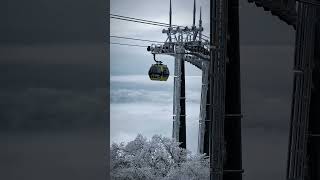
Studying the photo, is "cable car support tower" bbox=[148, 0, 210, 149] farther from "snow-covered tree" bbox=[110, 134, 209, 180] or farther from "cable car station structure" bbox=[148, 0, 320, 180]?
"cable car station structure" bbox=[148, 0, 320, 180]

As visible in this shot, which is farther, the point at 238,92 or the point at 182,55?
the point at 182,55

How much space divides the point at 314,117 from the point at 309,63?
45.5 inches

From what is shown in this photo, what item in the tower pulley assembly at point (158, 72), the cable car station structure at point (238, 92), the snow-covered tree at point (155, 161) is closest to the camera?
the cable car station structure at point (238, 92)

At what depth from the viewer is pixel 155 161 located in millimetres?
37938

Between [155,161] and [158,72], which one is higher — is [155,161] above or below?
below

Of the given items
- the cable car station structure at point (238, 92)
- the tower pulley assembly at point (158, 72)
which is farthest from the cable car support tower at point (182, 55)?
the cable car station structure at point (238, 92)

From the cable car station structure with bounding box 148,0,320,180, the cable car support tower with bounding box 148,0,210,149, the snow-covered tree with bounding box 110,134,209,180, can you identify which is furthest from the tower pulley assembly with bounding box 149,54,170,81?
the cable car station structure with bounding box 148,0,320,180

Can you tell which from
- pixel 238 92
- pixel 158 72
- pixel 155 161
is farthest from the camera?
pixel 155 161

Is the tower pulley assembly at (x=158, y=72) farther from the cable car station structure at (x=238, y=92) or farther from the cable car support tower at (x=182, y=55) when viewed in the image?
the cable car station structure at (x=238, y=92)

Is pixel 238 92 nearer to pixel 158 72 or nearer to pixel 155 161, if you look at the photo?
pixel 158 72

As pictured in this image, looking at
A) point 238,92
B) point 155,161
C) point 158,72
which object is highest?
point 158,72

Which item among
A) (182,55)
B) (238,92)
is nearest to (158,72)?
(182,55)

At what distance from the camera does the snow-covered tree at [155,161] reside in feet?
120

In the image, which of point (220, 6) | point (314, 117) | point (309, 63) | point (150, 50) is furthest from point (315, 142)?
point (150, 50)
